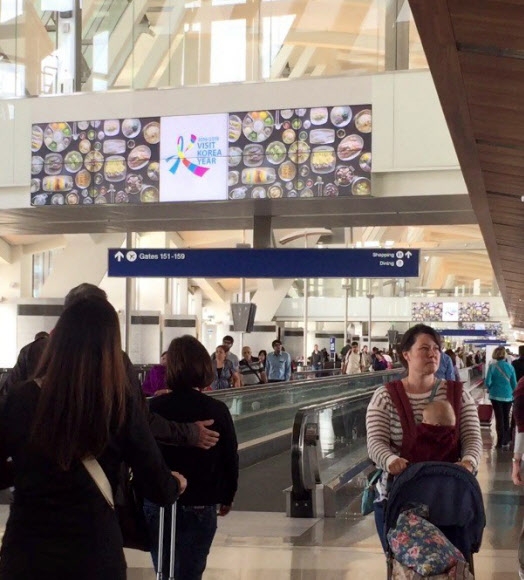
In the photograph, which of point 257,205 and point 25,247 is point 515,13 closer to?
point 257,205

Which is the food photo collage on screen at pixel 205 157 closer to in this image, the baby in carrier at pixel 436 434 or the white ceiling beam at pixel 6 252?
the baby in carrier at pixel 436 434

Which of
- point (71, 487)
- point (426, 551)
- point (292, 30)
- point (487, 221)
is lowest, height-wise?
point (426, 551)

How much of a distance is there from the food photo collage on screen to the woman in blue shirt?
13.7ft

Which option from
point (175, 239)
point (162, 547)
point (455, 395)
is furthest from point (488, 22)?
point (175, 239)

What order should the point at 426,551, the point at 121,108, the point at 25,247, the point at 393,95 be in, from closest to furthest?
the point at 426,551, the point at 393,95, the point at 121,108, the point at 25,247

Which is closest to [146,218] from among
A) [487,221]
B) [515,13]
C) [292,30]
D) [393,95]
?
[292,30]

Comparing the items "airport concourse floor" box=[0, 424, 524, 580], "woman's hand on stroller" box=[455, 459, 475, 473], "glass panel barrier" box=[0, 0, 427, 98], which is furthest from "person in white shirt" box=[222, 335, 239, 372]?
"woman's hand on stroller" box=[455, 459, 475, 473]

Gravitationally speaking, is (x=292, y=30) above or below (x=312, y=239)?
above

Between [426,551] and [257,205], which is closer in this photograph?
[426,551]

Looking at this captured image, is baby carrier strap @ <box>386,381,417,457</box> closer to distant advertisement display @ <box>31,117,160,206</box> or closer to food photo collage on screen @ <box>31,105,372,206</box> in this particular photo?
food photo collage on screen @ <box>31,105,372,206</box>

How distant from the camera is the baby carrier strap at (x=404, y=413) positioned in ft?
13.9

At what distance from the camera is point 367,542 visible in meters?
7.64

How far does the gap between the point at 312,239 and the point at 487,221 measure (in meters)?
30.8

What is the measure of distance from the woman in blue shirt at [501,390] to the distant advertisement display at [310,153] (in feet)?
13.7
